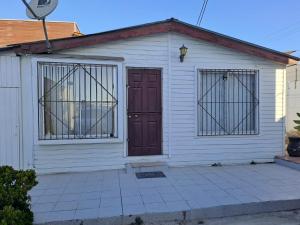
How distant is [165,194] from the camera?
478 centimetres

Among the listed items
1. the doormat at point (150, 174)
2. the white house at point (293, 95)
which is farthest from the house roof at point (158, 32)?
the white house at point (293, 95)

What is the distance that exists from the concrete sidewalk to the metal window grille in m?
0.99

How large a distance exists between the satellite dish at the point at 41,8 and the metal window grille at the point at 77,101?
1.01 metres

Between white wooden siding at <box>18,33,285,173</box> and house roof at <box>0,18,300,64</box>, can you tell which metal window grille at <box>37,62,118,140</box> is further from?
house roof at <box>0,18,300,64</box>

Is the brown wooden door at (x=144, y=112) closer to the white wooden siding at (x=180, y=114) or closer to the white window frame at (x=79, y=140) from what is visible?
the white wooden siding at (x=180, y=114)

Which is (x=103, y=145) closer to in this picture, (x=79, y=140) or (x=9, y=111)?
(x=79, y=140)

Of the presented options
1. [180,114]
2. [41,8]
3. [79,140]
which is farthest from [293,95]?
[41,8]

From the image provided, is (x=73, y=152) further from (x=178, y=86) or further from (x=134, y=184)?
(x=178, y=86)

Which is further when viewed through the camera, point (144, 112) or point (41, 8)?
point (144, 112)

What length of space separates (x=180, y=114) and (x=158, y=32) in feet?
6.63

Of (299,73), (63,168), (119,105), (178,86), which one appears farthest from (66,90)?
(299,73)

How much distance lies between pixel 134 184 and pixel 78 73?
284 cm

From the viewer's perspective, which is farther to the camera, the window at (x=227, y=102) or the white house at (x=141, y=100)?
Answer: the window at (x=227, y=102)

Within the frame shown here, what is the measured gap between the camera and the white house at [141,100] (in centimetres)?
616
